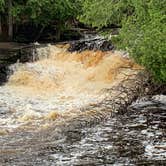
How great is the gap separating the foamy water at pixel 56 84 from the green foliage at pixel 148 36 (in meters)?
2.08

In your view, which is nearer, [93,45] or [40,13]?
[93,45]

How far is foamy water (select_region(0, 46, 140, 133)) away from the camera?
53.9 ft

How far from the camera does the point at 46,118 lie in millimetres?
15945

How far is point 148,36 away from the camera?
614 inches

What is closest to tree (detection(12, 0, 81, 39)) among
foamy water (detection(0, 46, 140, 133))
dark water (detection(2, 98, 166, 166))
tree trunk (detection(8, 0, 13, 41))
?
tree trunk (detection(8, 0, 13, 41))

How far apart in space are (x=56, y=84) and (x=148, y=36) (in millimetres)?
7162

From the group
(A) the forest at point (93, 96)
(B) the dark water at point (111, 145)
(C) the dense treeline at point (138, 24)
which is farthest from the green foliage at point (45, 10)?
(B) the dark water at point (111, 145)

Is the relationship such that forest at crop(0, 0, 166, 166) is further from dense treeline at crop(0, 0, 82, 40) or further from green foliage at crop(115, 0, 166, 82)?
dense treeline at crop(0, 0, 82, 40)

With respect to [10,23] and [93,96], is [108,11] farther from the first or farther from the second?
[10,23]

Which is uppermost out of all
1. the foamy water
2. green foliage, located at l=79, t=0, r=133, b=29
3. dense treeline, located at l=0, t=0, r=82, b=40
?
green foliage, located at l=79, t=0, r=133, b=29

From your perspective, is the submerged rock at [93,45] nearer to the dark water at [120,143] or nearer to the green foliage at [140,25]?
the green foliage at [140,25]

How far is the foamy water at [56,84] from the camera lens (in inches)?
647

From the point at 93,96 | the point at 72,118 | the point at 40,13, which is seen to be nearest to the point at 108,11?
the point at 93,96

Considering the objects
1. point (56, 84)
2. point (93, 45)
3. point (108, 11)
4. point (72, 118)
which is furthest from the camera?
point (93, 45)
